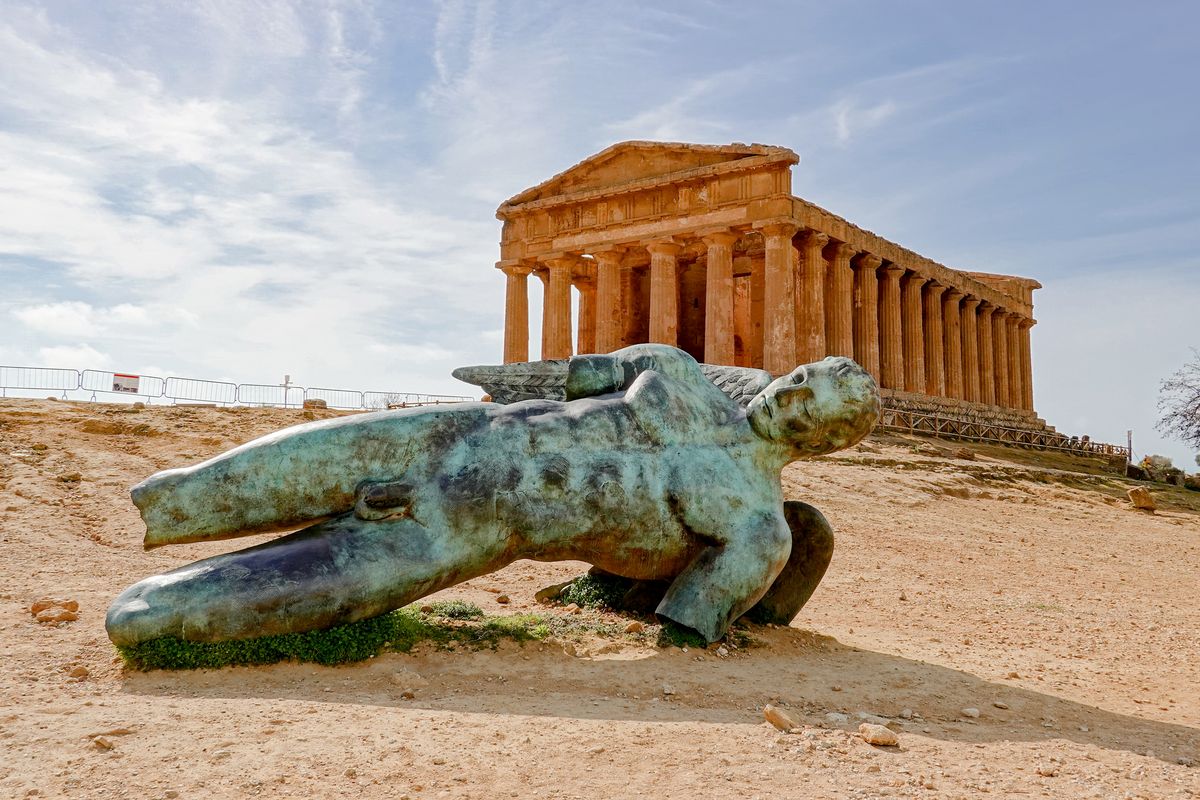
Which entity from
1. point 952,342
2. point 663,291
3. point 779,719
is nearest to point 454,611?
point 779,719

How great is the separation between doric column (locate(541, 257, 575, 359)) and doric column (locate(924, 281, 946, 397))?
14.1 metres

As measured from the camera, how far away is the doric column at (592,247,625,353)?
2995 centimetres

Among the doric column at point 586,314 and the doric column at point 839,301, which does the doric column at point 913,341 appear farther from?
the doric column at point 586,314

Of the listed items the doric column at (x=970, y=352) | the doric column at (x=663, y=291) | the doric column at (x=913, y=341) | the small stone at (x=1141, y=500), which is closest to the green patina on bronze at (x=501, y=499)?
the small stone at (x=1141, y=500)

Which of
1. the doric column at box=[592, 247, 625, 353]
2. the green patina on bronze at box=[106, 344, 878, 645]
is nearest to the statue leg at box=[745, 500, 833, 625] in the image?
the green patina on bronze at box=[106, 344, 878, 645]

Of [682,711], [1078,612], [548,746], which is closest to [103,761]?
[548,746]

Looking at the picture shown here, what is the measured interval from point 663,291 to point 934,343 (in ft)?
41.8

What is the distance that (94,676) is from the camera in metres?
4.59

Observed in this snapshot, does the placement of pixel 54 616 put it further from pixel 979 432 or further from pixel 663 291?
pixel 979 432

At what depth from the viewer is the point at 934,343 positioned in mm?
34938

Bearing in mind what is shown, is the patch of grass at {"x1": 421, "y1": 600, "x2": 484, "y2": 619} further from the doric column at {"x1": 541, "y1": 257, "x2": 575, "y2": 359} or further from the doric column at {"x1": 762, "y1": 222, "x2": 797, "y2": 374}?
the doric column at {"x1": 541, "y1": 257, "x2": 575, "y2": 359}

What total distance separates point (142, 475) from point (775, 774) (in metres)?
11.5

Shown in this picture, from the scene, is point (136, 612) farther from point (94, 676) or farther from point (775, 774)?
point (775, 774)

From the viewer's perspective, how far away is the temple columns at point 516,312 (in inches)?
1253
